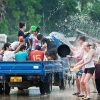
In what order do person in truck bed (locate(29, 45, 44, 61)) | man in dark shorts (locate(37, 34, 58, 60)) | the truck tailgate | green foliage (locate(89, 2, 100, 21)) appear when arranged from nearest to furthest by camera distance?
1. the truck tailgate
2. person in truck bed (locate(29, 45, 44, 61))
3. man in dark shorts (locate(37, 34, 58, 60))
4. green foliage (locate(89, 2, 100, 21))

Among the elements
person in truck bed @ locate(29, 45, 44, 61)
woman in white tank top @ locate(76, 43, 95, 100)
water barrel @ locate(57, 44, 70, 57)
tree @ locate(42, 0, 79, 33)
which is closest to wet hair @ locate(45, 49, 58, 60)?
water barrel @ locate(57, 44, 70, 57)

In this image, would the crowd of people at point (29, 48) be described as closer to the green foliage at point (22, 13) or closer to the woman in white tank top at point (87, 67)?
the woman in white tank top at point (87, 67)

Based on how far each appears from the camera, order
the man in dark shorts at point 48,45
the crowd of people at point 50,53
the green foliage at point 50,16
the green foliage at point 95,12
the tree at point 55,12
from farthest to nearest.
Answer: the green foliage at point 95,12
the tree at point 55,12
the green foliage at point 50,16
the man in dark shorts at point 48,45
the crowd of people at point 50,53

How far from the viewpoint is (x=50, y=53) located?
20.9 meters

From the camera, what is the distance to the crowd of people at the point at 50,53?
692 inches

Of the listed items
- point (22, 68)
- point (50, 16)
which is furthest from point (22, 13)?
point (22, 68)

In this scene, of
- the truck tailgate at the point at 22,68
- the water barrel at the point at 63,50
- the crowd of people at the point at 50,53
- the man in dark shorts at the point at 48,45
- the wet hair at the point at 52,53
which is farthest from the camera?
the wet hair at the point at 52,53

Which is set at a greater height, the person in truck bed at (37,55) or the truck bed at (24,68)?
the person in truck bed at (37,55)

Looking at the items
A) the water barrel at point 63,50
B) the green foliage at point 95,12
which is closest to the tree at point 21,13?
the green foliage at point 95,12

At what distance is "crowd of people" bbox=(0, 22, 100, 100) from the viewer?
17.6 m

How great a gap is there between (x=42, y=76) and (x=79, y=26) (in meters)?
52.1

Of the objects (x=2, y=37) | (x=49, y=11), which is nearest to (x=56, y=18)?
(x=49, y=11)

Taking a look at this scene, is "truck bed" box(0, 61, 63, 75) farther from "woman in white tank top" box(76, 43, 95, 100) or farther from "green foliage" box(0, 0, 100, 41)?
"green foliage" box(0, 0, 100, 41)

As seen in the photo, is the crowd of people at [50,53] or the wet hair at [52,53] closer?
the crowd of people at [50,53]
